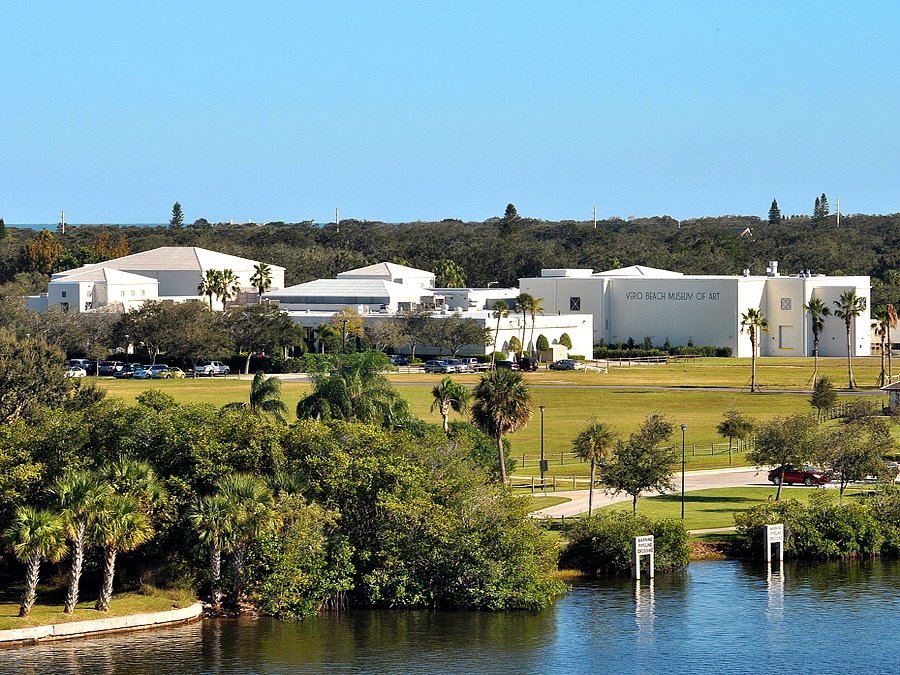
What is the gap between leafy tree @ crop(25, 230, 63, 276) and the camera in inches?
7092

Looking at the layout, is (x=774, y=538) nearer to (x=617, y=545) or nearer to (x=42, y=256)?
(x=617, y=545)

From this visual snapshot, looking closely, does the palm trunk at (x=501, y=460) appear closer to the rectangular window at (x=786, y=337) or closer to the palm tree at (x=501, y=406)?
the palm tree at (x=501, y=406)

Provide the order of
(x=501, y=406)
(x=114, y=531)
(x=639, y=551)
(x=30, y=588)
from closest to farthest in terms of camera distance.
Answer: (x=114, y=531) < (x=30, y=588) < (x=639, y=551) < (x=501, y=406)

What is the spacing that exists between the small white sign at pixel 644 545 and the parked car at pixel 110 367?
77195 millimetres

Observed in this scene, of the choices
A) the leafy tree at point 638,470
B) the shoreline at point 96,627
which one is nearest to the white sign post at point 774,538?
the leafy tree at point 638,470

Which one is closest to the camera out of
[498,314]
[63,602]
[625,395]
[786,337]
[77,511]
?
[77,511]

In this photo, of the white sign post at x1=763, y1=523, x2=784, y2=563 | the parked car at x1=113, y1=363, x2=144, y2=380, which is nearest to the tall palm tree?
the parked car at x1=113, y1=363, x2=144, y2=380

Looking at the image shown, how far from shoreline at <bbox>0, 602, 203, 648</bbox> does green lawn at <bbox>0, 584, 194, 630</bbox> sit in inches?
8.1

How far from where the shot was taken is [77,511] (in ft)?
132

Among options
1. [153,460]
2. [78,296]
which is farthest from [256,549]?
[78,296]

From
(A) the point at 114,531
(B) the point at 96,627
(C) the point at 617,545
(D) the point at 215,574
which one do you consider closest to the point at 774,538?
(C) the point at 617,545

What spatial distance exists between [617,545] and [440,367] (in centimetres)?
7397

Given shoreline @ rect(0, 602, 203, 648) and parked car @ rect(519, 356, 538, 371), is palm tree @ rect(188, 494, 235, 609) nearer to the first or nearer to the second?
shoreline @ rect(0, 602, 203, 648)

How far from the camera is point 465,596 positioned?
44.7 meters
